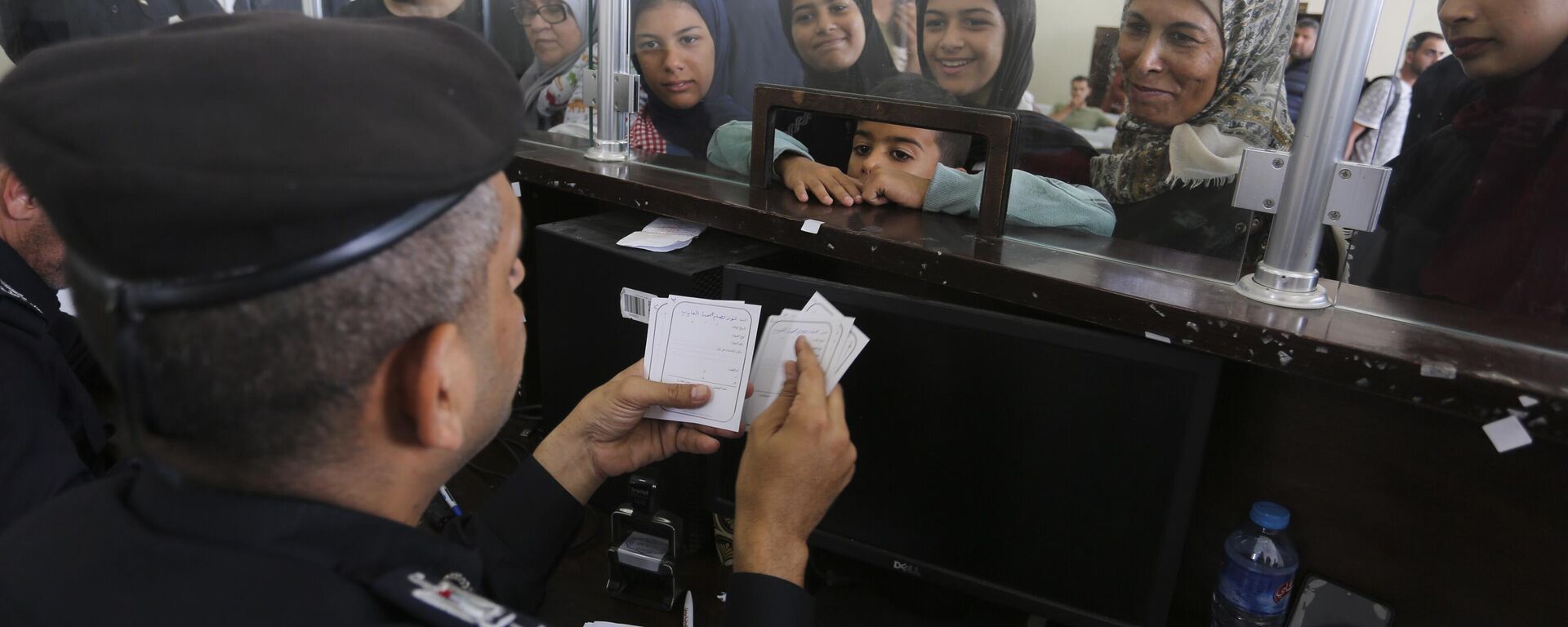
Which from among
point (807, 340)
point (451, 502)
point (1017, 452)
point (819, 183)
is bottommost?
point (451, 502)

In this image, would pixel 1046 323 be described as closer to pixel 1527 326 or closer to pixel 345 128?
pixel 1527 326

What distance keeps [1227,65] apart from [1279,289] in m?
0.50

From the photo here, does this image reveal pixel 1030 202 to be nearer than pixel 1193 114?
Yes

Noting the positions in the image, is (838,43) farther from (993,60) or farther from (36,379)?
(36,379)

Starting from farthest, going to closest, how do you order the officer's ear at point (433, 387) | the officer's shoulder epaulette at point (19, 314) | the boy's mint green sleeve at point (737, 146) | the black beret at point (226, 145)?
the boy's mint green sleeve at point (737, 146) < the officer's shoulder epaulette at point (19, 314) < the officer's ear at point (433, 387) < the black beret at point (226, 145)

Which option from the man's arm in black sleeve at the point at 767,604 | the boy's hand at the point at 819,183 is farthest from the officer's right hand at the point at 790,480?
the boy's hand at the point at 819,183

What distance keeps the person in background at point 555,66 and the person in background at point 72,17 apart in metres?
1.59

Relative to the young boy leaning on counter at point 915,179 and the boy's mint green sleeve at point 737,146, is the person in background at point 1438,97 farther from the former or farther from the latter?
the boy's mint green sleeve at point 737,146

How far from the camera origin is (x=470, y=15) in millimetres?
1969

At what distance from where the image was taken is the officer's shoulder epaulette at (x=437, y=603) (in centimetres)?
57

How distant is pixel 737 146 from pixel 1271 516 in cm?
89

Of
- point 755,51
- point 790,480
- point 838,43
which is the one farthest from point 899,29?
point 790,480

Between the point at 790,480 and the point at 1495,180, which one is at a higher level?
the point at 1495,180

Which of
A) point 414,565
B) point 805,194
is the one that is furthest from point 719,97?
point 414,565
